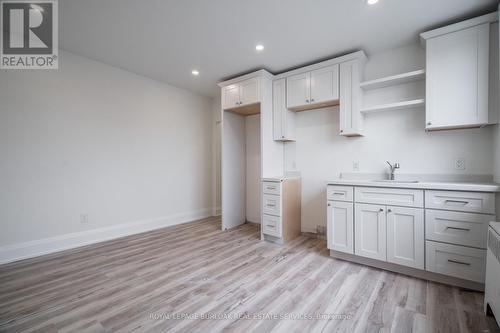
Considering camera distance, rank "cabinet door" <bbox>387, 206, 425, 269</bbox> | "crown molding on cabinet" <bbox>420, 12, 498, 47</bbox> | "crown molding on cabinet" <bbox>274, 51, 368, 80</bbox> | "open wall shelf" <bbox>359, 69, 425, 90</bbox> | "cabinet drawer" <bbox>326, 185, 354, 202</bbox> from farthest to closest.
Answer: "crown molding on cabinet" <bbox>274, 51, 368, 80</bbox>, "cabinet drawer" <bbox>326, 185, 354, 202</bbox>, "open wall shelf" <bbox>359, 69, 425, 90</bbox>, "cabinet door" <bbox>387, 206, 425, 269</bbox>, "crown molding on cabinet" <bbox>420, 12, 498, 47</bbox>

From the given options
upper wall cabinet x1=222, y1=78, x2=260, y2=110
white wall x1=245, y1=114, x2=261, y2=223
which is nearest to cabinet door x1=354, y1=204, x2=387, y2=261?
white wall x1=245, y1=114, x2=261, y2=223

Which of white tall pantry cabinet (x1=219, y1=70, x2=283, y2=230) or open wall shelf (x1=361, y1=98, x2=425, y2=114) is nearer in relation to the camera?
open wall shelf (x1=361, y1=98, x2=425, y2=114)

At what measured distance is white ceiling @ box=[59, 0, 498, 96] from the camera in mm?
2064

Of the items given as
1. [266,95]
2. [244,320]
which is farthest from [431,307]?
[266,95]

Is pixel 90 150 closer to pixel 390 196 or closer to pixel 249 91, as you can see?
pixel 249 91

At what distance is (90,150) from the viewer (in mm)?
3148

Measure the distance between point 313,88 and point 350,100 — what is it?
1.78 feet

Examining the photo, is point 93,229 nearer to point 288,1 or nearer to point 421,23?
point 288,1

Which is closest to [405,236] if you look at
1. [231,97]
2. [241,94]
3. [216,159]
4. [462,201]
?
[462,201]

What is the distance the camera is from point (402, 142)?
267cm

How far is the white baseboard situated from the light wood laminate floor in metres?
0.14

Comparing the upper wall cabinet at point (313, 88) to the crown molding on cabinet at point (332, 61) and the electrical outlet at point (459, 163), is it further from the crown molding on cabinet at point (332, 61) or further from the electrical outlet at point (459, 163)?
the electrical outlet at point (459, 163)

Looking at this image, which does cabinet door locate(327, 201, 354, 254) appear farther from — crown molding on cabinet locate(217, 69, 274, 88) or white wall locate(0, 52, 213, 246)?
white wall locate(0, 52, 213, 246)

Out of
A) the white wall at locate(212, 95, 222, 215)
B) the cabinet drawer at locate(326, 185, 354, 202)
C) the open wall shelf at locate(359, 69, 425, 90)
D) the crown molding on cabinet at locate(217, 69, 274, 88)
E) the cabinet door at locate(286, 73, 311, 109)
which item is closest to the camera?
the open wall shelf at locate(359, 69, 425, 90)
